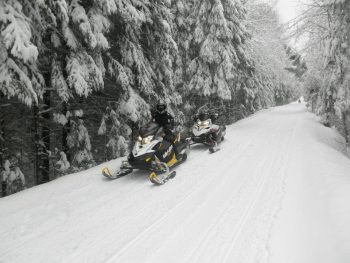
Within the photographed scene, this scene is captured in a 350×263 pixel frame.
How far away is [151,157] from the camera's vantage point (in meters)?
7.12

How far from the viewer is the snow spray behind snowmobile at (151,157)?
7.02 meters

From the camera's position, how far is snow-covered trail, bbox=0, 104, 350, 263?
3971 millimetres

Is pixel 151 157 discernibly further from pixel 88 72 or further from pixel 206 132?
pixel 206 132

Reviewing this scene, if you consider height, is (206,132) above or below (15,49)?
below

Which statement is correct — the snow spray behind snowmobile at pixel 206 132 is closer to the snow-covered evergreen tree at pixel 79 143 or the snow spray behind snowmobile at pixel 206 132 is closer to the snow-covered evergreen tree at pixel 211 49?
the snow-covered evergreen tree at pixel 79 143

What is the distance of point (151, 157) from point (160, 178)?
56 cm

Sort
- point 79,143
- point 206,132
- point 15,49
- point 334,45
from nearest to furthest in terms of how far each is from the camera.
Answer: point 15,49 → point 79,143 → point 206,132 → point 334,45

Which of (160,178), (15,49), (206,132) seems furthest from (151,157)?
(15,49)

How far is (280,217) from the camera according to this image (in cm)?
488

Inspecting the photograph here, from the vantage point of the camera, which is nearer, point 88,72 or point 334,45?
point 88,72

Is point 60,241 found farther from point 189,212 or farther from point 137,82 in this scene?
point 137,82

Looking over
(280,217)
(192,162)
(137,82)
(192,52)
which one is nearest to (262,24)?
(192,52)

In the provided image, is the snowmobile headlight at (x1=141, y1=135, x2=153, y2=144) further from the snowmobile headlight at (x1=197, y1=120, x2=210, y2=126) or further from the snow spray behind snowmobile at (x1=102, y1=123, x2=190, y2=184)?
the snowmobile headlight at (x1=197, y1=120, x2=210, y2=126)

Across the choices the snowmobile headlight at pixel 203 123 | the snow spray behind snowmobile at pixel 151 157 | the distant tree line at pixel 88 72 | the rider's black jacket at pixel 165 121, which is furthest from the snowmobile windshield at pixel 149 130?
the snowmobile headlight at pixel 203 123
